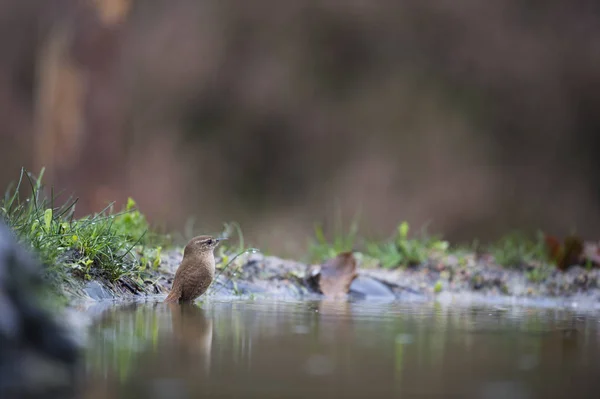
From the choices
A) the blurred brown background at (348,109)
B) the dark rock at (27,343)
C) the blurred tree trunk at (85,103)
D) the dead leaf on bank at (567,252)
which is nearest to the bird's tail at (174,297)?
the dark rock at (27,343)

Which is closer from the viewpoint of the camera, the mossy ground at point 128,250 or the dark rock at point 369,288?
the mossy ground at point 128,250

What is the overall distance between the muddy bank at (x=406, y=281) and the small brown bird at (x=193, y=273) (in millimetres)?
280

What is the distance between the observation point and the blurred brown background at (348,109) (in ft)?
49.9

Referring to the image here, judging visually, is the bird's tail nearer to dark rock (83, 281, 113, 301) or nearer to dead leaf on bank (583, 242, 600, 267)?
dark rock (83, 281, 113, 301)

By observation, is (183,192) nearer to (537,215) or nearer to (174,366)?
(537,215)

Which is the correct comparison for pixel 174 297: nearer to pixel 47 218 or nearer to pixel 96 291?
pixel 96 291

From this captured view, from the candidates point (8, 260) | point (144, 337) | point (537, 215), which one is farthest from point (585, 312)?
point (537, 215)

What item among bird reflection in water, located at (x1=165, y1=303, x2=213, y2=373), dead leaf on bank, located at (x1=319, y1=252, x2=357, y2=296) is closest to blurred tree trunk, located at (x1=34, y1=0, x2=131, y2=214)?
dead leaf on bank, located at (x1=319, y1=252, x2=357, y2=296)

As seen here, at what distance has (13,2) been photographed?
58.3ft

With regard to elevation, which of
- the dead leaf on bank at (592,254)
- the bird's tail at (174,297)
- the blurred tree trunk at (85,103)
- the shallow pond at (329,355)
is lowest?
the shallow pond at (329,355)

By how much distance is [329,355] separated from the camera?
288cm

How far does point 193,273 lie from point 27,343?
2197 mm

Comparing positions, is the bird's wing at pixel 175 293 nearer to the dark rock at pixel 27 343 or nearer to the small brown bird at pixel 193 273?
the small brown bird at pixel 193 273

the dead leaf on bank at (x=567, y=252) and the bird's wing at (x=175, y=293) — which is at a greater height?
the dead leaf on bank at (x=567, y=252)
